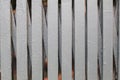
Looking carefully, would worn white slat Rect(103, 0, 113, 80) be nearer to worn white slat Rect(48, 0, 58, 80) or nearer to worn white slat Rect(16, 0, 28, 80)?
worn white slat Rect(48, 0, 58, 80)

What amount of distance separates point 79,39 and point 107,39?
18 cm

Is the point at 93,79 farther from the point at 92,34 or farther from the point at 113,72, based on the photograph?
the point at 92,34

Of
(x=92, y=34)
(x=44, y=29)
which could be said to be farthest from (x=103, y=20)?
(x=44, y=29)

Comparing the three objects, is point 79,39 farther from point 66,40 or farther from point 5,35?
point 5,35

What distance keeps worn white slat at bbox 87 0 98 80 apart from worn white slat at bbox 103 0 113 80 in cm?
6

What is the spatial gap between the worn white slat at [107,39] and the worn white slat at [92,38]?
6 centimetres

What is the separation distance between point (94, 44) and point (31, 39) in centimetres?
41

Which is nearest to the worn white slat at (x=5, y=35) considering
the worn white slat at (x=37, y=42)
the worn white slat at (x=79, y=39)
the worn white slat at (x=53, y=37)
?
the worn white slat at (x=37, y=42)

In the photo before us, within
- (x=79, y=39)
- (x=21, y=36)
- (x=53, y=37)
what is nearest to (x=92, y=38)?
(x=79, y=39)

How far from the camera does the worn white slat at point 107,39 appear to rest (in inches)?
52.9

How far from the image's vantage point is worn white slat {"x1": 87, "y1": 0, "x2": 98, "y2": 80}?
4.40 feet

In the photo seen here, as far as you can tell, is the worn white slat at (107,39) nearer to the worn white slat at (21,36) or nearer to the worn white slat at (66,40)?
the worn white slat at (66,40)

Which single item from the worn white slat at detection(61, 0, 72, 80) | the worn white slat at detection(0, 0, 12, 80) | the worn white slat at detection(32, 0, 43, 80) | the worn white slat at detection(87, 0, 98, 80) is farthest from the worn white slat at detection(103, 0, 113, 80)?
the worn white slat at detection(0, 0, 12, 80)

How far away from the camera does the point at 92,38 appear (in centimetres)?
135
